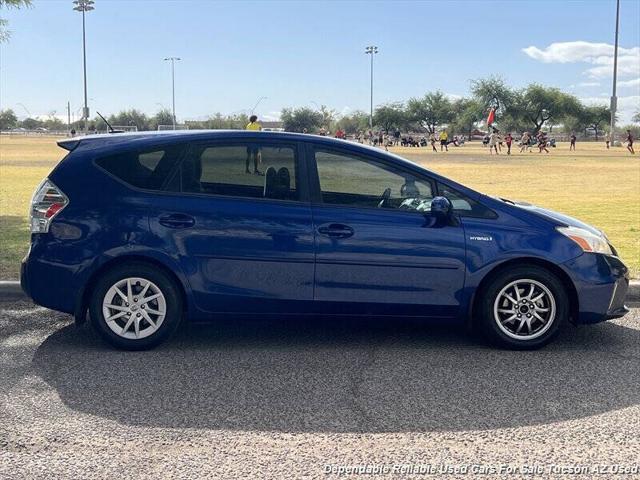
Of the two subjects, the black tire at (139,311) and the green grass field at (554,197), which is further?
the green grass field at (554,197)

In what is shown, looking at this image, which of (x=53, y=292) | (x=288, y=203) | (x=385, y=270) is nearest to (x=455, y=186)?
(x=385, y=270)

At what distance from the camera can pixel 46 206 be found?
17.0 ft

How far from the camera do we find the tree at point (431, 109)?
10950cm

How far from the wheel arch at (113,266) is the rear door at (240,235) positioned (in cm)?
12

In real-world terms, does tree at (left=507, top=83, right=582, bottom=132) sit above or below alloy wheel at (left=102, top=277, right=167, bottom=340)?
above

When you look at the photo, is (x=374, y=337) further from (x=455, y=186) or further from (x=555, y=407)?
(x=555, y=407)

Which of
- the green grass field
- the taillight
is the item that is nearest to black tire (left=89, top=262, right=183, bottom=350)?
the taillight

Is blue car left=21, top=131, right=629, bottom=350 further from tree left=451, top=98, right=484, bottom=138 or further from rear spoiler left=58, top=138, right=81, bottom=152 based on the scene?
tree left=451, top=98, right=484, bottom=138

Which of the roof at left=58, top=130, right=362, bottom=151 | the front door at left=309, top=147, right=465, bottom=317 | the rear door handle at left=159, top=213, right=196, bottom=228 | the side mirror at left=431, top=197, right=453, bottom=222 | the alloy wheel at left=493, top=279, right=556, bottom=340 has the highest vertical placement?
the roof at left=58, top=130, right=362, bottom=151

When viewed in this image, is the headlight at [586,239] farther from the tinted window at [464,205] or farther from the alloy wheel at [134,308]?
the alloy wheel at [134,308]

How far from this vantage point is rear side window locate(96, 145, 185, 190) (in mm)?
5230

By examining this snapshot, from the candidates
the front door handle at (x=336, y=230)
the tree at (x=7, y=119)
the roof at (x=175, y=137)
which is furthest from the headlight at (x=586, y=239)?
the tree at (x=7, y=119)

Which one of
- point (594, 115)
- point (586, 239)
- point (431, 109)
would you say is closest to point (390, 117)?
point (431, 109)

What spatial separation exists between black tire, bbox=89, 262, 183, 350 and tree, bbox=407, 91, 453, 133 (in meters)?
107
